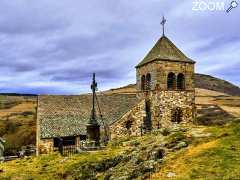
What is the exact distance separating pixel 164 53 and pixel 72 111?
45.6ft

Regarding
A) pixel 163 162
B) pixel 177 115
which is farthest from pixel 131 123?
pixel 163 162

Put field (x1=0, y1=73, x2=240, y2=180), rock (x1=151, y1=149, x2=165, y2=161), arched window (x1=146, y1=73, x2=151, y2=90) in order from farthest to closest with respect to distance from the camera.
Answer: arched window (x1=146, y1=73, x2=151, y2=90) → rock (x1=151, y1=149, x2=165, y2=161) → field (x1=0, y1=73, x2=240, y2=180)

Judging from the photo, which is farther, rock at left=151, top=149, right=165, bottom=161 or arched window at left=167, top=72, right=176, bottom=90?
arched window at left=167, top=72, right=176, bottom=90

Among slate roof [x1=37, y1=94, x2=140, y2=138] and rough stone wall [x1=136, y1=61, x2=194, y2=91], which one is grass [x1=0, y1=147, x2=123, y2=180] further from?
rough stone wall [x1=136, y1=61, x2=194, y2=91]

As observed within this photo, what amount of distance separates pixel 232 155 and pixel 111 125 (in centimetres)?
2802

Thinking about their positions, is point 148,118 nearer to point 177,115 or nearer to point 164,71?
point 177,115

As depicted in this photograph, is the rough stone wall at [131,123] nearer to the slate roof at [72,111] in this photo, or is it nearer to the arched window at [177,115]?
the slate roof at [72,111]

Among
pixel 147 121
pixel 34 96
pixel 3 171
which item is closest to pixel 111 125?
pixel 147 121

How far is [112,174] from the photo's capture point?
1530 cm

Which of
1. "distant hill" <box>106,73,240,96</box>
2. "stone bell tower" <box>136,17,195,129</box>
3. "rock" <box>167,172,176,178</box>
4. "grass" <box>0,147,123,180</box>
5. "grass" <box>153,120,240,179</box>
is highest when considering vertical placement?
"distant hill" <box>106,73,240,96</box>

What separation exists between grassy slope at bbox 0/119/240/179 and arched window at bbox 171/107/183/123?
24544mm

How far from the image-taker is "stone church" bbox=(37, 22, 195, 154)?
41.4 meters

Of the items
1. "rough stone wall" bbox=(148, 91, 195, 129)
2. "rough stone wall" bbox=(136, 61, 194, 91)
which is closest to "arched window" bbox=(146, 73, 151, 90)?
"rough stone wall" bbox=(136, 61, 194, 91)

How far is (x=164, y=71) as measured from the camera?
44406mm
